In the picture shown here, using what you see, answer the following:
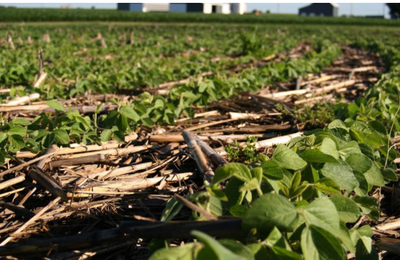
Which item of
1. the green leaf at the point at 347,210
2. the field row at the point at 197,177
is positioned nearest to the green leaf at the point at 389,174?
the field row at the point at 197,177

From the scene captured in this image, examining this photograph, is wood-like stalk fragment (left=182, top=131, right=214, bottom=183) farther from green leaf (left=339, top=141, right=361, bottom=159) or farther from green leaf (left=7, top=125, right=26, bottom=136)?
A: green leaf (left=7, top=125, right=26, bottom=136)

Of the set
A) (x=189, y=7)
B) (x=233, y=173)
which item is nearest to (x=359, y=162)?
(x=233, y=173)

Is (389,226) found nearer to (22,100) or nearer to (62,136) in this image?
(62,136)

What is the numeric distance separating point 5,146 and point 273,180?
2007 mm

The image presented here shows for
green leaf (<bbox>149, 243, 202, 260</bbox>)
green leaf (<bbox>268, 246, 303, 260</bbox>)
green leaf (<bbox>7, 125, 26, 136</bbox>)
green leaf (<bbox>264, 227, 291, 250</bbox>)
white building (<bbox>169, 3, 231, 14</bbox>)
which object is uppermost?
white building (<bbox>169, 3, 231, 14</bbox>)

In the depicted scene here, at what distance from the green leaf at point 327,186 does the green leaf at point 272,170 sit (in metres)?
0.21

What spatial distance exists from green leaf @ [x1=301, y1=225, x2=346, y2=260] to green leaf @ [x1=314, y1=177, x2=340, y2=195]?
0.40 m

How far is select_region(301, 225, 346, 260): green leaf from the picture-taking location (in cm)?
136

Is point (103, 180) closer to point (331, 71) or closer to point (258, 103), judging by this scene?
point (258, 103)

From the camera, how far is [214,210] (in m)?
1.56

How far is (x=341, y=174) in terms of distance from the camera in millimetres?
1894

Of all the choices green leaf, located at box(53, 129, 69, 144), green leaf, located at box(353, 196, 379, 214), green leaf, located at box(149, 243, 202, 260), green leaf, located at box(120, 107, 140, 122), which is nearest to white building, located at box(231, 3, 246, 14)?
green leaf, located at box(120, 107, 140, 122)

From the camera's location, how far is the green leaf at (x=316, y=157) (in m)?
1.83

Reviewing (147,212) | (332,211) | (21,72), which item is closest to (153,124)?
(147,212)
